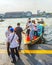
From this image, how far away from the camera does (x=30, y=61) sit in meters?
12.2

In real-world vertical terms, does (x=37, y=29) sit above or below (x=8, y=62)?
above

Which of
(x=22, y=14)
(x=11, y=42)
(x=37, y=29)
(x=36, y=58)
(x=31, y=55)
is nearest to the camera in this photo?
(x=11, y=42)

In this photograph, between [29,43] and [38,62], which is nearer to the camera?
[38,62]

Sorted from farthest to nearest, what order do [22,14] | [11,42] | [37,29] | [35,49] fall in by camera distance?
[22,14] → [37,29] → [35,49] → [11,42]

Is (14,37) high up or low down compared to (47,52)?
up

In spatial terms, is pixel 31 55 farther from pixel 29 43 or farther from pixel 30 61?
pixel 29 43

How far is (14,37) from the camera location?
11594mm

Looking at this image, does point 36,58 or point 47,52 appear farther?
point 47,52

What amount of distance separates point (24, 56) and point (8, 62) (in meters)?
1.53

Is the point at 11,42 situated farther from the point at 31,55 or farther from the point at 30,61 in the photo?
the point at 31,55

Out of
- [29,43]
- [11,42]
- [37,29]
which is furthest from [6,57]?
[37,29]

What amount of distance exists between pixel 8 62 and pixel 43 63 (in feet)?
6.43

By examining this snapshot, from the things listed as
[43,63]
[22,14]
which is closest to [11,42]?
[43,63]

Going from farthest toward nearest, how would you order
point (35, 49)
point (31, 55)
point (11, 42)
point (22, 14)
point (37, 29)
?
point (22, 14), point (37, 29), point (35, 49), point (31, 55), point (11, 42)
